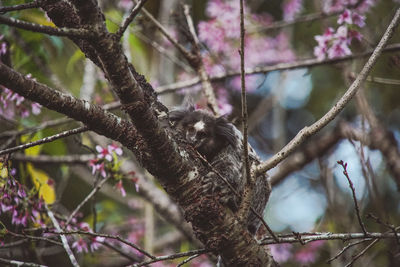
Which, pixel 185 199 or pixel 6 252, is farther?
pixel 6 252

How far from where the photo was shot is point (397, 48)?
12.5 ft

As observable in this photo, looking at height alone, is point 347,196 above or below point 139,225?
below

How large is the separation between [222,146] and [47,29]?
2463 mm

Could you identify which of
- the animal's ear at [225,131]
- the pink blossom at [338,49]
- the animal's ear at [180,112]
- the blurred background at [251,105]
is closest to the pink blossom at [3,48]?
the blurred background at [251,105]

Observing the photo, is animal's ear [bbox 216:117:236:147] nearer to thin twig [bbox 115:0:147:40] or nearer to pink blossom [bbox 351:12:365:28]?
pink blossom [bbox 351:12:365:28]

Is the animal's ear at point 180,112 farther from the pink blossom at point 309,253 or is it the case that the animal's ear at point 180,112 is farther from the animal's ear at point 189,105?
the pink blossom at point 309,253

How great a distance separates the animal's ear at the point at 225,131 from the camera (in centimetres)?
368

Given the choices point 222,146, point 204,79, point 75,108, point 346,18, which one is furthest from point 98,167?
point 346,18

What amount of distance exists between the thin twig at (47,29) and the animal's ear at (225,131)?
7.04ft

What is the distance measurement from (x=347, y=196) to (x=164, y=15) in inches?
149

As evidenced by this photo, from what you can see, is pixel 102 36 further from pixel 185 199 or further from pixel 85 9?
pixel 185 199

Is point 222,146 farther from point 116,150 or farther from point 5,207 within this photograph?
point 5,207

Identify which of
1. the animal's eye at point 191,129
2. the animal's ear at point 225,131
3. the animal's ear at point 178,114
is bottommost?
the animal's ear at point 225,131

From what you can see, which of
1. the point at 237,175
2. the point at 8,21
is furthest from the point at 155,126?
the point at 237,175
